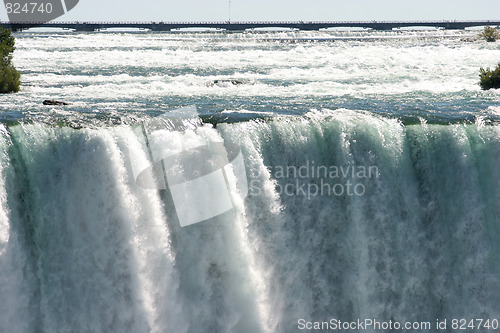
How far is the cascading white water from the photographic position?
13.0 m

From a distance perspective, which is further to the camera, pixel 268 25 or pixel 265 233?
pixel 268 25

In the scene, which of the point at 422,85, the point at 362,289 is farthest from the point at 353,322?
the point at 422,85

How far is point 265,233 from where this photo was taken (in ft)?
45.8

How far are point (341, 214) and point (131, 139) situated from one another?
4.69 meters

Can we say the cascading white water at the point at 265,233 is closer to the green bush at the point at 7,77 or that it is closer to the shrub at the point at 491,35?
the green bush at the point at 7,77

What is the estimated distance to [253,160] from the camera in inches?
556

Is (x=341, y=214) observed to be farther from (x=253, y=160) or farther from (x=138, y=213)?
(x=138, y=213)

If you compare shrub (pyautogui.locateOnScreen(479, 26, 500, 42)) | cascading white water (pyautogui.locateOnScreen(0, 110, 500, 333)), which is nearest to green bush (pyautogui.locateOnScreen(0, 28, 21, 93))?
cascading white water (pyautogui.locateOnScreen(0, 110, 500, 333))

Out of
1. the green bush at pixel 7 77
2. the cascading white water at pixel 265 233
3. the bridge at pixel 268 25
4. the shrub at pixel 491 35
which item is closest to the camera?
the cascading white water at pixel 265 233

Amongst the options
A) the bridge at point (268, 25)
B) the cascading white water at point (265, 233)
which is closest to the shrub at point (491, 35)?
the bridge at point (268, 25)

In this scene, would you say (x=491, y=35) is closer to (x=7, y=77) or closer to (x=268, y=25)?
(x=268, y=25)

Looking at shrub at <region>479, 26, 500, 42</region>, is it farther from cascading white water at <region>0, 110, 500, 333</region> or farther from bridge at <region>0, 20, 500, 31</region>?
cascading white water at <region>0, 110, 500, 333</region>

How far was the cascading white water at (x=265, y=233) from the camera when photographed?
1298 centimetres

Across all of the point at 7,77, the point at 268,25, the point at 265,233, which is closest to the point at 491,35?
the point at 268,25
